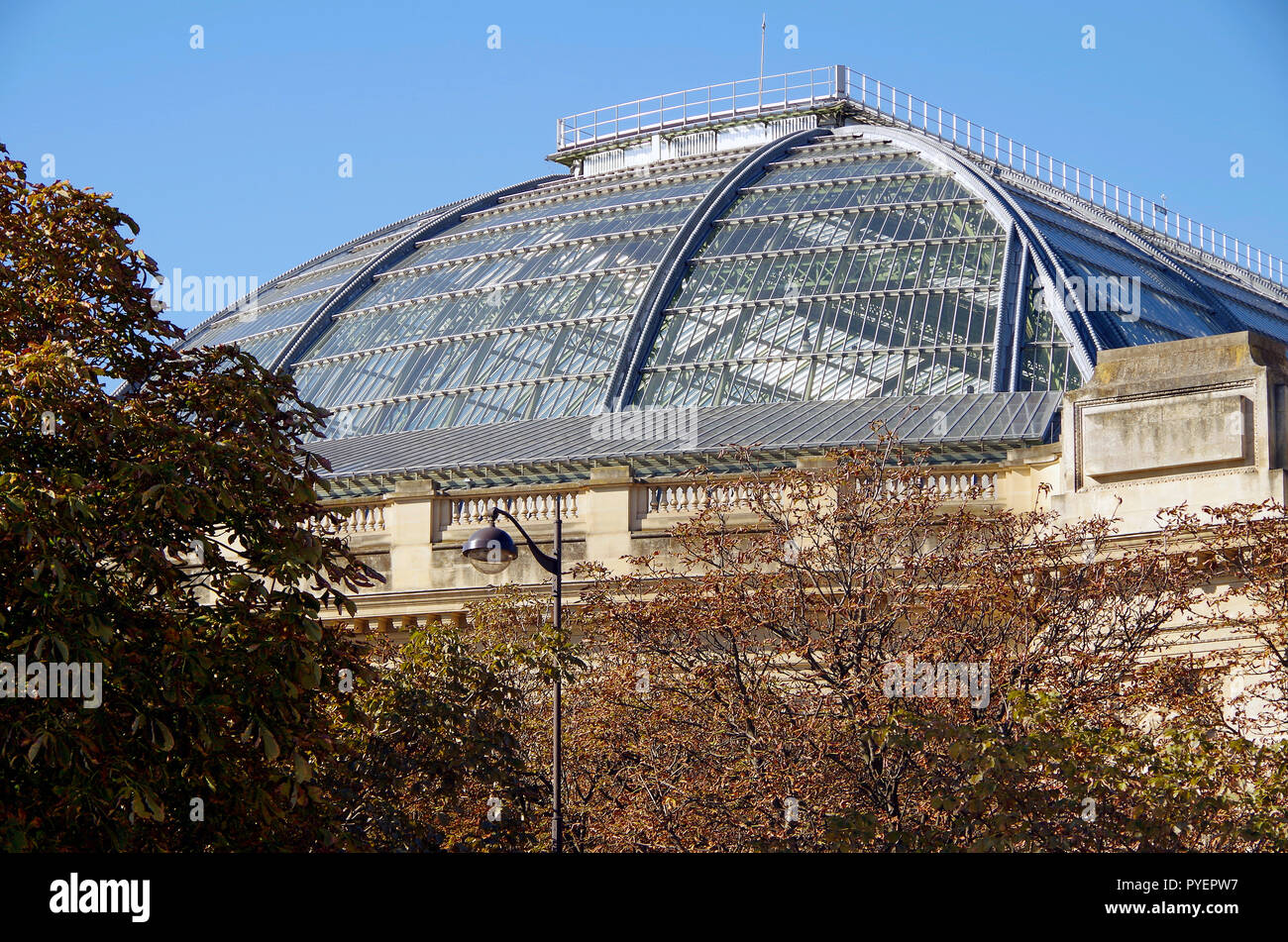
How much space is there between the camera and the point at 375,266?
55.7 meters

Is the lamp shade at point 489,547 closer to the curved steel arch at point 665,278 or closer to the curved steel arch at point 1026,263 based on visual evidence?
the curved steel arch at point 1026,263

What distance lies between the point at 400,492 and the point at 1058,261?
17.8 meters

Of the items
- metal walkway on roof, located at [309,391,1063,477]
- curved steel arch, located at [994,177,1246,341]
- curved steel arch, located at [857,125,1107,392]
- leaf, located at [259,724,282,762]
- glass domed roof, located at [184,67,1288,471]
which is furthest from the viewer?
curved steel arch, located at [994,177,1246,341]

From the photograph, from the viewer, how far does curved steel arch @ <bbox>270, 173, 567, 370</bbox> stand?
53.2 metres

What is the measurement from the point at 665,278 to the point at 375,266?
40.0 ft

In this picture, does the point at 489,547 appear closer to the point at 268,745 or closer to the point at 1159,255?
the point at 268,745

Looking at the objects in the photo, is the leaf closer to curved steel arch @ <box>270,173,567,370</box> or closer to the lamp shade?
the lamp shade

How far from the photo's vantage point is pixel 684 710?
2436cm

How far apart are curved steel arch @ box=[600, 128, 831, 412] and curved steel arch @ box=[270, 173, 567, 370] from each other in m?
9.71

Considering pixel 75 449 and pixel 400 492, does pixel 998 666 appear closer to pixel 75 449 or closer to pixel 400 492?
pixel 75 449

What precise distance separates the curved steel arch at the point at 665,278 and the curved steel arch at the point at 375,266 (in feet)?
31.8

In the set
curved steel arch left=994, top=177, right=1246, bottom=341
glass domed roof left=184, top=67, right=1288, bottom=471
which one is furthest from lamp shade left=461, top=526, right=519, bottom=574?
curved steel arch left=994, top=177, right=1246, bottom=341

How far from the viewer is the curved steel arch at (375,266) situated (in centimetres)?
5319

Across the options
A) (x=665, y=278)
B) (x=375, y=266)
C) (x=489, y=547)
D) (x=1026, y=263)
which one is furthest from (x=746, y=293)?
(x=489, y=547)
